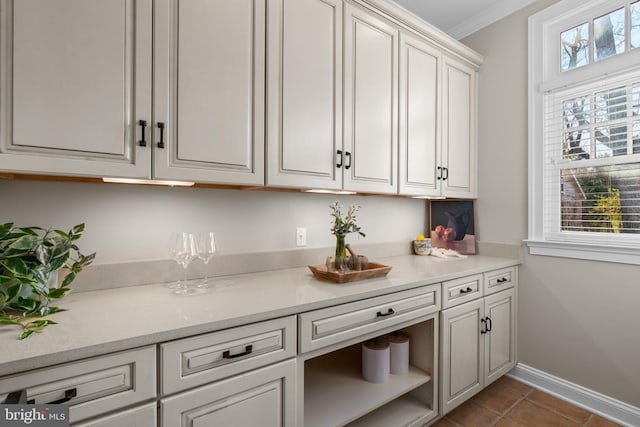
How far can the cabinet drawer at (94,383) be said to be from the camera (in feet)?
2.48

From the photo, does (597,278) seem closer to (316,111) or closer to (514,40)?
(514,40)

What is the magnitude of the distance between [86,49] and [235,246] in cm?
104

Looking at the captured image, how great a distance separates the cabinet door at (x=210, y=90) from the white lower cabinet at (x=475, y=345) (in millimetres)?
1412

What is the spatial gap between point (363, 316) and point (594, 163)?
1.85m

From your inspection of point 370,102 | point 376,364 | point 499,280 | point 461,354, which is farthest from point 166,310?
point 499,280

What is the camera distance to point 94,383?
819 millimetres

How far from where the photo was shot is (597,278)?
1960 millimetres

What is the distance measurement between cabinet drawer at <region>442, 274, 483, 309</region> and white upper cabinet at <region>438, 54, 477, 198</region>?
26.8 inches

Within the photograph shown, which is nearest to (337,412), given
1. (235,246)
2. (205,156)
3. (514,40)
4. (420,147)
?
(235,246)

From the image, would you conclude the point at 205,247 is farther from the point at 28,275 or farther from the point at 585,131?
the point at 585,131

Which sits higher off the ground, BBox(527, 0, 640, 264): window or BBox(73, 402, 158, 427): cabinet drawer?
BBox(527, 0, 640, 264): window

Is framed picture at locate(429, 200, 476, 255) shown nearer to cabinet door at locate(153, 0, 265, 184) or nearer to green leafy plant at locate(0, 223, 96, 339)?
cabinet door at locate(153, 0, 265, 184)

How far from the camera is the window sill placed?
1822 mm

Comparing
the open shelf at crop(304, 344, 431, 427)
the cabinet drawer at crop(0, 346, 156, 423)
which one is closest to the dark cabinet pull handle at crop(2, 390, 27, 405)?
the cabinet drawer at crop(0, 346, 156, 423)
